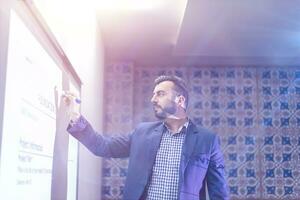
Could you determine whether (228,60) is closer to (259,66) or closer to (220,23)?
(259,66)

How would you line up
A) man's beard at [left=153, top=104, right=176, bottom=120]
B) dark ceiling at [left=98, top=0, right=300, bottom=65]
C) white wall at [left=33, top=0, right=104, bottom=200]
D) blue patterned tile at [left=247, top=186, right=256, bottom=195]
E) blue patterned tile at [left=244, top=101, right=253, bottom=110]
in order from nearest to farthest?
1. white wall at [left=33, top=0, right=104, bottom=200]
2. man's beard at [left=153, top=104, right=176, bottom=120]
3. dark ceiling at [left=98, top=0, right=300, bottom=65]
4. blue patterned tile at [left=247, top=186, right=256, bottom=195]
5. blue patterned tile at [left=244, top=101, right=253, bottom=110]

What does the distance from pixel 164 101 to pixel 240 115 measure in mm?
1569

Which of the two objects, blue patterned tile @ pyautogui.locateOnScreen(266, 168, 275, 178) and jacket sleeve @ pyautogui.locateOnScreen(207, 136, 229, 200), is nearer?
jacket sleeve @ pyautogui.locateOnScreen(207, 136, 229, 200)

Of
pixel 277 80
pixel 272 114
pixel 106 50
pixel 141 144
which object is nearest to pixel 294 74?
pixel 277 80

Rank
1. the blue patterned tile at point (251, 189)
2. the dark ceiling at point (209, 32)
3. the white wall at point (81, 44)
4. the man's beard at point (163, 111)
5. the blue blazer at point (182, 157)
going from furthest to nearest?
the blue patterned tile at point (251, 189) < the dark ceiling at point (209, 32) < the man's beard at point (163, 111) < the blue blazer at point (182, 157) < the white wall at point (81, 44)

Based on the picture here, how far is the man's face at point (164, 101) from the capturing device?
1.84m

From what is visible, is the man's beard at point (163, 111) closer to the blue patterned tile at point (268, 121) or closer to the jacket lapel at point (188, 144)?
the jacket lapel at point (188, 144)

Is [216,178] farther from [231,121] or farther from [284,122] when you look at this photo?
[284,122]

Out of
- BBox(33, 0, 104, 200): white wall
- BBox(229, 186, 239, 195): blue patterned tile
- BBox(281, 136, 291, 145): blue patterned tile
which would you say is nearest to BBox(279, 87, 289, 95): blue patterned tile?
BBox(281, 136, 291, 145): blue patterned tile

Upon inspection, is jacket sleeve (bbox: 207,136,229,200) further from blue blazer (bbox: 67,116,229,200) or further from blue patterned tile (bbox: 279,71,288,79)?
blue patterned tile (bbox: 279,71,288,79)

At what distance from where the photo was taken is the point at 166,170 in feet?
5.83

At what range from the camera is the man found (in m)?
1.74

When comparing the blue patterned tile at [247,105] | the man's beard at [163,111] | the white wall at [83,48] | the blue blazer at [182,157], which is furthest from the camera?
the blue patterned tile at [247,105]

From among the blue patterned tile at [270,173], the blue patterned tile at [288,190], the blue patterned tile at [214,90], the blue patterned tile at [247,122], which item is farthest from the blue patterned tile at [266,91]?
the blue patterned tile at [288,190]
